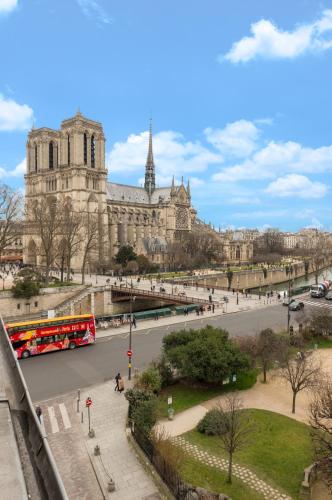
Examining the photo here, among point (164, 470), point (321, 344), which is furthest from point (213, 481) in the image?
point (321, 344)

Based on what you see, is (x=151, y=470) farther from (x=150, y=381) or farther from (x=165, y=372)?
(x=165, y=372)

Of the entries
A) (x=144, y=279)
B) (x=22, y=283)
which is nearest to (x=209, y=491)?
(x=22, y=283)

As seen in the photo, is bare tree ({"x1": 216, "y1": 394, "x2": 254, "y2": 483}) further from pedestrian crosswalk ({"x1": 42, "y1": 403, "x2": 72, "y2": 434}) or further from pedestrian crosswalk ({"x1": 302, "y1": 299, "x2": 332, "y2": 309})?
pedestrian crosswalk ({"x1": 302, "y1": 299, "x2": 332, "y2": 309})

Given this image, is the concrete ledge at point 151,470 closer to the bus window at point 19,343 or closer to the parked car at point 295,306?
the bus window at point 19,343

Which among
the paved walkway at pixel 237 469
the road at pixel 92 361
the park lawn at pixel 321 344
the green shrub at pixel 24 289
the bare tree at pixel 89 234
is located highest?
the bare tree at pixel 89 234

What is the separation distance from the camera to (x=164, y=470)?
1198 cm

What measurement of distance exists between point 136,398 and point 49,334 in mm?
12741

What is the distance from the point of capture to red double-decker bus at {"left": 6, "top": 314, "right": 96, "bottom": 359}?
25.1m

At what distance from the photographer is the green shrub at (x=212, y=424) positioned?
1453 centimetres

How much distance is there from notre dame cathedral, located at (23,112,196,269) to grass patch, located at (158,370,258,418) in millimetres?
48872

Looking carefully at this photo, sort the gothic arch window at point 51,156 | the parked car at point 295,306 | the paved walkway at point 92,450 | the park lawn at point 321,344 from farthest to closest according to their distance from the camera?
the gothic arch window at point 51,156 < the parked car at point 295,306 < the park lawn at point 321,344 < the paved walkway at point 92,450

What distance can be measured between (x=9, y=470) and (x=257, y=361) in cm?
1958

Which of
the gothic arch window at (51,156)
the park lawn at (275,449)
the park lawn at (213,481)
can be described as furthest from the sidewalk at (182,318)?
the gothic arch window at (51,156)

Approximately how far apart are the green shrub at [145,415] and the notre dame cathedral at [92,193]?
2090 inches
